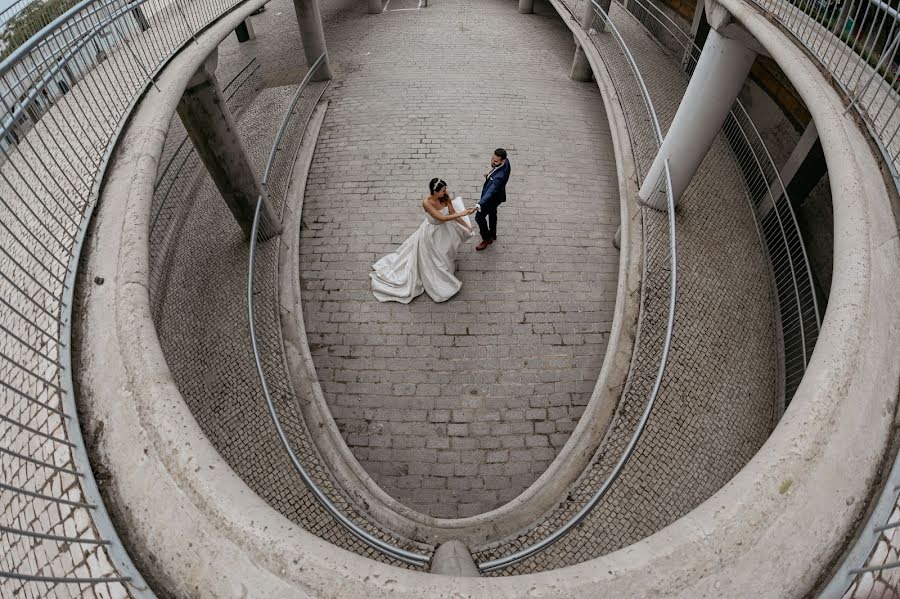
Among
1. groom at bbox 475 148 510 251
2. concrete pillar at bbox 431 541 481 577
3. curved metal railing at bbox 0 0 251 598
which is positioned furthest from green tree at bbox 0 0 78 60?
concrete pillar at bbox 431 541 481 577

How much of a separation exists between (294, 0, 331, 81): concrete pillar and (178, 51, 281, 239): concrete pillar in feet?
17.4

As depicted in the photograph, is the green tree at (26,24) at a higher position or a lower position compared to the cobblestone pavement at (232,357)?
higher

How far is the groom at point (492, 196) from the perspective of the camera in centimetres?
655

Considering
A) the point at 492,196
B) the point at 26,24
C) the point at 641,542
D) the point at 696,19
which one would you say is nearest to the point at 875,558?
the point at 641,542

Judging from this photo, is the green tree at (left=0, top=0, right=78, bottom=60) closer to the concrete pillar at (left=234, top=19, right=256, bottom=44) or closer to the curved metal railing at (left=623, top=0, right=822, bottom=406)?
the concrete pillar at (left=234, top=19, right=256, bottom=44)

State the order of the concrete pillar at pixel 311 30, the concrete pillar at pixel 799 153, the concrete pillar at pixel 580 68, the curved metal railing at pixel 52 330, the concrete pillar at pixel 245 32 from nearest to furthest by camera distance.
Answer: the curved metal railing at pixel 52 330 → the concrete pillar at pixel 799 153 → the concrete pillar at pixel 311 30 → the concrete pillar at pixel 580 68 → the concrete pillar at pixel 245 32

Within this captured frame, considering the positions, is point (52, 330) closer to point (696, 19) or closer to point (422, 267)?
point (422, 267)

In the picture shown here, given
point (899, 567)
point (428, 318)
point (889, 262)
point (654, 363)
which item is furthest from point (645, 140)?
point (899, 567)

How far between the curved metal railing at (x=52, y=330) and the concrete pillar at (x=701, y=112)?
6.95 meters

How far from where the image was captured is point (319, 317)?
7.14 meters

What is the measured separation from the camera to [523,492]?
5.51 meters

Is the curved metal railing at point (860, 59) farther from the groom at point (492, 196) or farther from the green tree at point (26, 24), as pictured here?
the green tree at point (26, 24)

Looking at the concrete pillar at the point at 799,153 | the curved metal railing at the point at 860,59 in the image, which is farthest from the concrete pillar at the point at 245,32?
the concrete pillar at the point at 799,153

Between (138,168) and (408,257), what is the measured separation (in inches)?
142
